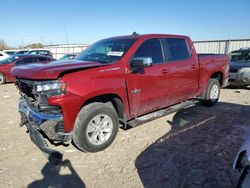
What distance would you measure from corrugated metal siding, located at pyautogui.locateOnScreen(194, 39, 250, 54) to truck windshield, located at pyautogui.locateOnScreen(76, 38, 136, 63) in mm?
16515

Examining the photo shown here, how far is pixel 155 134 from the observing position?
4.76 m

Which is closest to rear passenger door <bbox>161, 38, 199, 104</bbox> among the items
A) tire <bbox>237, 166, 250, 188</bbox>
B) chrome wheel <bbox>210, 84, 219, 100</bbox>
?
chrome wheel <bbox>210, 84, 219, 100</bbox>

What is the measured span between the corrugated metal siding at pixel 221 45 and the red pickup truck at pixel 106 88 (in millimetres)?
14794

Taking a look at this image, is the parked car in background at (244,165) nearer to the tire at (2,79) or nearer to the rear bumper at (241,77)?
the rear bumper at (241,77)

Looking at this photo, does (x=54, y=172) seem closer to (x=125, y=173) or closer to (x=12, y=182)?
(x=12, y=182)

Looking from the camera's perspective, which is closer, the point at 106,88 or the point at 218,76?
the point at 106,88

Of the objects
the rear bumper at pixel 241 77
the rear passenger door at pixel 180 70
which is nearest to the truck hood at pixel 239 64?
the rear bumper at pixel 241 77

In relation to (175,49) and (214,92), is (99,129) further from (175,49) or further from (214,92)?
(214,92)

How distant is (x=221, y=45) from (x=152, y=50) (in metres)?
17.1

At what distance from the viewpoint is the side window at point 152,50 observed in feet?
15.0

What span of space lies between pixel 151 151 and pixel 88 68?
1770 millimetres

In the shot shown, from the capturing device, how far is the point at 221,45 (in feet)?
64.8

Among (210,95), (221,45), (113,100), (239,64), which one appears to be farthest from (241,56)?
(221,45)

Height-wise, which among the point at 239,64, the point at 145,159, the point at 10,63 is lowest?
the point at 145,159
